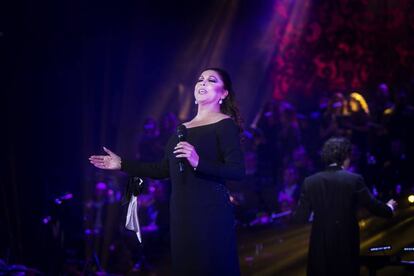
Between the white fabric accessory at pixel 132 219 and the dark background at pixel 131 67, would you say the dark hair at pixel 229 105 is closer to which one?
the white fabric accessory at pixel 132 219

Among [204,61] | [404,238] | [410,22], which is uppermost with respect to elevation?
[410,22]

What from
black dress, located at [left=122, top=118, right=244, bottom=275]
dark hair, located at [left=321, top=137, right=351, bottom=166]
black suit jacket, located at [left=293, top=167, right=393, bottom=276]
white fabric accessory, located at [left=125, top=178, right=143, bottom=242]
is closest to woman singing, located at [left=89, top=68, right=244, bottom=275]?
black dress, located at [left=122, top=118, right=244, bottom=275]

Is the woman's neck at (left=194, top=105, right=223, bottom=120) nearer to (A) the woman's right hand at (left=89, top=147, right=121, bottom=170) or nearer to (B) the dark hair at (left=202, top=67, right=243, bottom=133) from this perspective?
(B) the dark hair at (left=202, top=67, right=243, bottom=133)

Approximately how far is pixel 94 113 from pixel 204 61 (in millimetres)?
3014

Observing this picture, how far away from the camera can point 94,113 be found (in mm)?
10891

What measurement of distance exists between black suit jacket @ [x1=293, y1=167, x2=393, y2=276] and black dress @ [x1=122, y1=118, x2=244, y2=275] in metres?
1.26

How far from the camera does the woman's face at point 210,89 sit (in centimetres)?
341

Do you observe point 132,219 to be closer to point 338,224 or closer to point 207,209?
point 207,209

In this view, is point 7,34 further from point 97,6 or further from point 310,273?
point 310,273

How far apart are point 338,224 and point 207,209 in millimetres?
1501

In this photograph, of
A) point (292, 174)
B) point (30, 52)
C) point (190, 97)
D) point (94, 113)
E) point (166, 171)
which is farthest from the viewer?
point (190, 97)

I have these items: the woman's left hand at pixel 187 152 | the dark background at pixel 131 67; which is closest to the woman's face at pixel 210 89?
the woman's left hand at pixel 187 152

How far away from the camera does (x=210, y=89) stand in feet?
11.2

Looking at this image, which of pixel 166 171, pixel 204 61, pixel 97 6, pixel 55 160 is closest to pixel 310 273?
pixel 166 171
